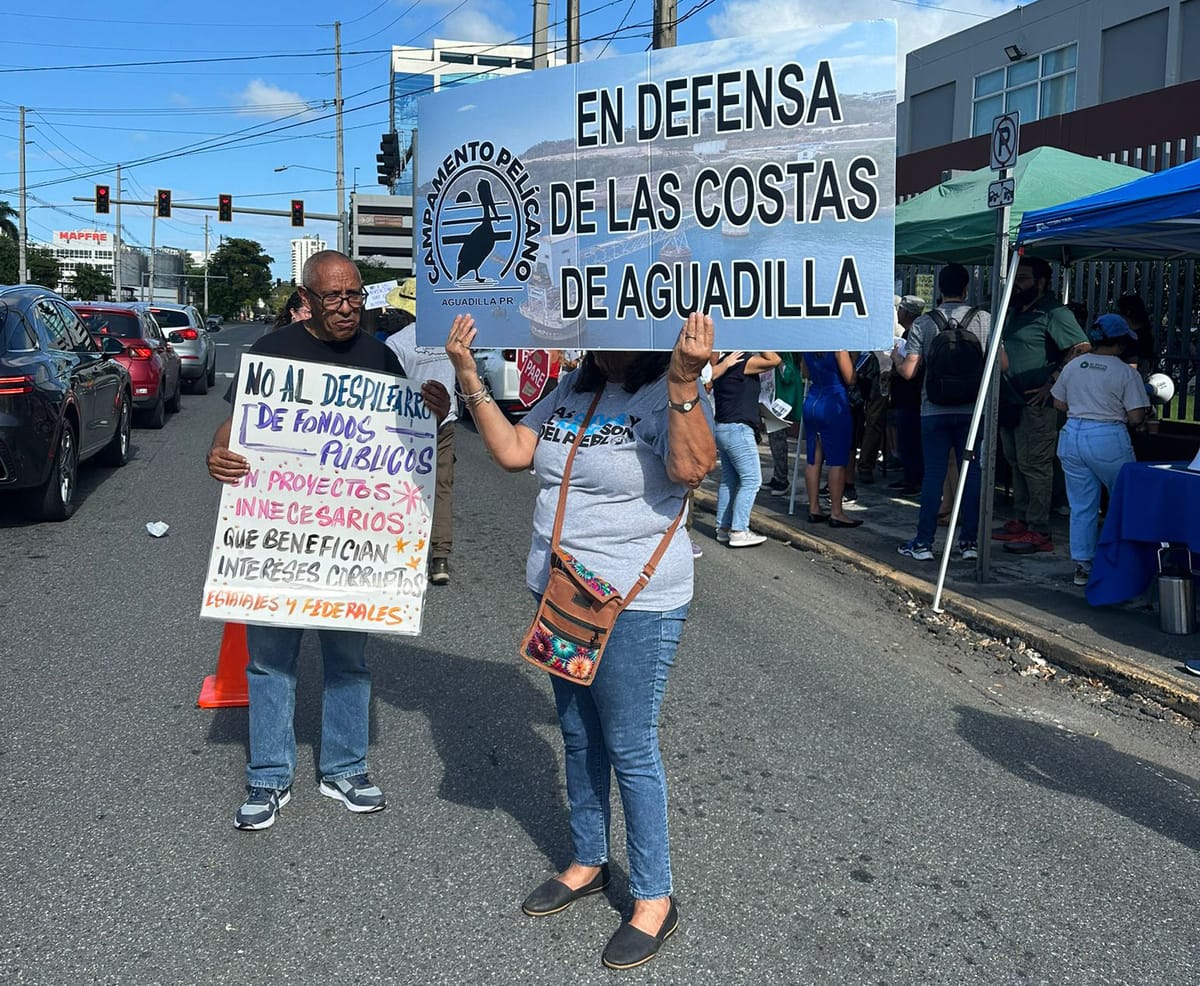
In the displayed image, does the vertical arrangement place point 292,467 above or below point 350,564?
above

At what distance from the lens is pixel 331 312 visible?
12.4 ft

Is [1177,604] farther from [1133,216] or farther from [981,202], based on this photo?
[981,202]

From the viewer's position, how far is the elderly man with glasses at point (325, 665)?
12.4 ft

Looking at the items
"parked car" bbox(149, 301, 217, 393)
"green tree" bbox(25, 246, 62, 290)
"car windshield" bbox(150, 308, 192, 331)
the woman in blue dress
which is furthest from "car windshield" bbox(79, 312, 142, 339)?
"green tree" bbox(25, 246, 62, 290)

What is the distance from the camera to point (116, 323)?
648 inches

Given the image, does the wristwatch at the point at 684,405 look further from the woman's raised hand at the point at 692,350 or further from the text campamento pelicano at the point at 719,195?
the text campamento pelicano at the point at 719,195

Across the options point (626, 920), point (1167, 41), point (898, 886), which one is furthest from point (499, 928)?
point (1167, 41)

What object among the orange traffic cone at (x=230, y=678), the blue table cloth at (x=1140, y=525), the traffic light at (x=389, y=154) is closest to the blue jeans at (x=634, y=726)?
the orange traffic cone at (x=230, y=678)

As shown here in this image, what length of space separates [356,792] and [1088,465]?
526 cm

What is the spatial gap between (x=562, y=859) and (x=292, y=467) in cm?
156

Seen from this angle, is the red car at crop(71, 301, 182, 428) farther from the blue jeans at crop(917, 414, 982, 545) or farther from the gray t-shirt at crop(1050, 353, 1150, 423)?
the gray t-shirt at crop(1050, 353, 1150, 423)

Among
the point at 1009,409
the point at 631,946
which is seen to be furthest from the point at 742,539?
the point at 631,946

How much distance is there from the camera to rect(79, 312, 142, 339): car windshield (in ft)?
53.1

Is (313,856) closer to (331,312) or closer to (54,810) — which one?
(54,810)
